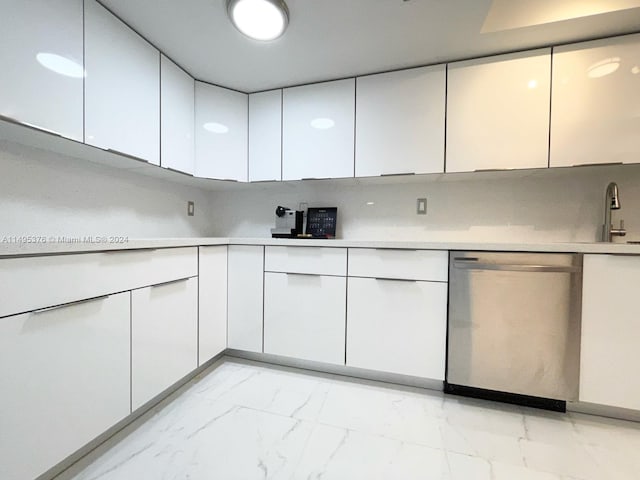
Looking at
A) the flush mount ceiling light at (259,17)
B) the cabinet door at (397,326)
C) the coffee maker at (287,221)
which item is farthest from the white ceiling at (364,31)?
the cabinet door at (397,326)

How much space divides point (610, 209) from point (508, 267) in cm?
79

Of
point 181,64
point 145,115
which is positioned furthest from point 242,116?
point 145,115

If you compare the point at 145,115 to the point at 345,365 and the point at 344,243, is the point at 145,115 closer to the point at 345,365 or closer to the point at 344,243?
the point at 344,243

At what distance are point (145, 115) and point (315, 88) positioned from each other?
1.09 m

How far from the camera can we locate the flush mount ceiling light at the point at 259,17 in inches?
50.8

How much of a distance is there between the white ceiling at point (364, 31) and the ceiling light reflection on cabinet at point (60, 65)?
1.26 ft

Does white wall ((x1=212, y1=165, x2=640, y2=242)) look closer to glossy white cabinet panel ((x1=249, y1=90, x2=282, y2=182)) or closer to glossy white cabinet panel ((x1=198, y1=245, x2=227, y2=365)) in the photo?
glossy white cabinet panel ((x1=249, y1=90, x2=282, y2=182))

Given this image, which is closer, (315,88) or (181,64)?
(181,64)

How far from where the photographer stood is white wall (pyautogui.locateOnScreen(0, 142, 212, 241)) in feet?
4.09

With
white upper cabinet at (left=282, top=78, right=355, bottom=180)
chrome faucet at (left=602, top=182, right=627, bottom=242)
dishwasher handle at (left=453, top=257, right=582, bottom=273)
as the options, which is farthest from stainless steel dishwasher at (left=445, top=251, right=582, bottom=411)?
white upper cabinet at (left=282, top=78, right=355, bottom=180)

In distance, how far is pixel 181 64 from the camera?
180 centimetres

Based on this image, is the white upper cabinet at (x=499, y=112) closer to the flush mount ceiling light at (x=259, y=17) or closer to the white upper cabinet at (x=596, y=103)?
the white upper cabinet at (x=596, y=103)

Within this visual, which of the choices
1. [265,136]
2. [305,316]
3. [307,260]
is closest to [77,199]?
[265,136]

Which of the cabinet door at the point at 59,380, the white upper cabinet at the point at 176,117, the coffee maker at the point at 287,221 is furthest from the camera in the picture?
the coffee maker at the point at 287,221
